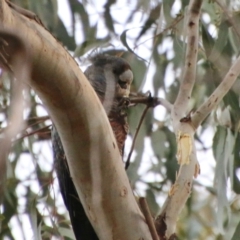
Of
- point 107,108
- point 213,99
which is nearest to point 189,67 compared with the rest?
point 213,99

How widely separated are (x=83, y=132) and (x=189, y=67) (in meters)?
0.44

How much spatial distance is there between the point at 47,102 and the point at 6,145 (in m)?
0.48

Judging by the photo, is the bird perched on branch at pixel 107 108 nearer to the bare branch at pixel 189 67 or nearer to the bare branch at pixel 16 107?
the bare branch at pixel 189 67

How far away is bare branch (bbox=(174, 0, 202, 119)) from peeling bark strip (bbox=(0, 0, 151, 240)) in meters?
0.29

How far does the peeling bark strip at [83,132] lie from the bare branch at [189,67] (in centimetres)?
29

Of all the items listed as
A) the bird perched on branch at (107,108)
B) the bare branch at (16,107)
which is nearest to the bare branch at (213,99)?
the bird perched on branch at (107,108)

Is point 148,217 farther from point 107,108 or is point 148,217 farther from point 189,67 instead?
point 189,67

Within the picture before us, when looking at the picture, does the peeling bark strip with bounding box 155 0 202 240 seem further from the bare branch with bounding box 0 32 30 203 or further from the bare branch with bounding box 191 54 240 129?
the bare branch with bounding box 0 32 30 203

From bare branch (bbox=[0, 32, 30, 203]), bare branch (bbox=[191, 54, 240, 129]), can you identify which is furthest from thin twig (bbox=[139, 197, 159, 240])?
bare branch (bbox=[0, 32, 30, 203])

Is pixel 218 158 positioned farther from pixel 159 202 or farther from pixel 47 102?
pixel 47 102

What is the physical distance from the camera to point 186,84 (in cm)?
153

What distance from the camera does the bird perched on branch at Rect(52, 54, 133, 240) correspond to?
5.48 ft

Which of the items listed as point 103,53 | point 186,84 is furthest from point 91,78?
point 186,84

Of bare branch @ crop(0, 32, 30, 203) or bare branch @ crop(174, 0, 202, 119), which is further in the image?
bare branch @ crop(174, 0, 202, 119)
